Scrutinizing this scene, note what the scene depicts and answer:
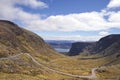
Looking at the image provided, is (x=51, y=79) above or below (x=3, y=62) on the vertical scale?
below

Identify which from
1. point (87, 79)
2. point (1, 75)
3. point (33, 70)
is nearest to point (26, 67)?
point (33, 70)

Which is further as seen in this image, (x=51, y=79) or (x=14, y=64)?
(x=14, y=64)

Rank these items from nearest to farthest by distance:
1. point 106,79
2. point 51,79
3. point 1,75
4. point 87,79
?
point 1,75 → point 51,79 → point 87,79 → point 106,79

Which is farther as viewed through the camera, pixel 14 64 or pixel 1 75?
pixel 14 64

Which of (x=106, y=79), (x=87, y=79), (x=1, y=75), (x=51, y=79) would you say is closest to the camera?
(x=1, y=75)

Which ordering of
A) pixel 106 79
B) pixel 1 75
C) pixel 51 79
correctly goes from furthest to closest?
pixel 106 79 → pixel 51 79 → pixel 1 75

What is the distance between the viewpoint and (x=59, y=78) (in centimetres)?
16400

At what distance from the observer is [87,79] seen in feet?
552

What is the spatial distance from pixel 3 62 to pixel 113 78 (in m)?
86.3

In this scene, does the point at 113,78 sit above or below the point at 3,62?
below

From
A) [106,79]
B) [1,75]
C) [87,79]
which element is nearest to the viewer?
[1,75]

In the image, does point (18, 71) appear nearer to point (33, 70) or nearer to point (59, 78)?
point (33, 70)

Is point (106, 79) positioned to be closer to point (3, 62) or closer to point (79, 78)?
point (79, 78)

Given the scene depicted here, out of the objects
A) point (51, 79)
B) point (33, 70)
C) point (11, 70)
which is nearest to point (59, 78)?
point (51, 79)
